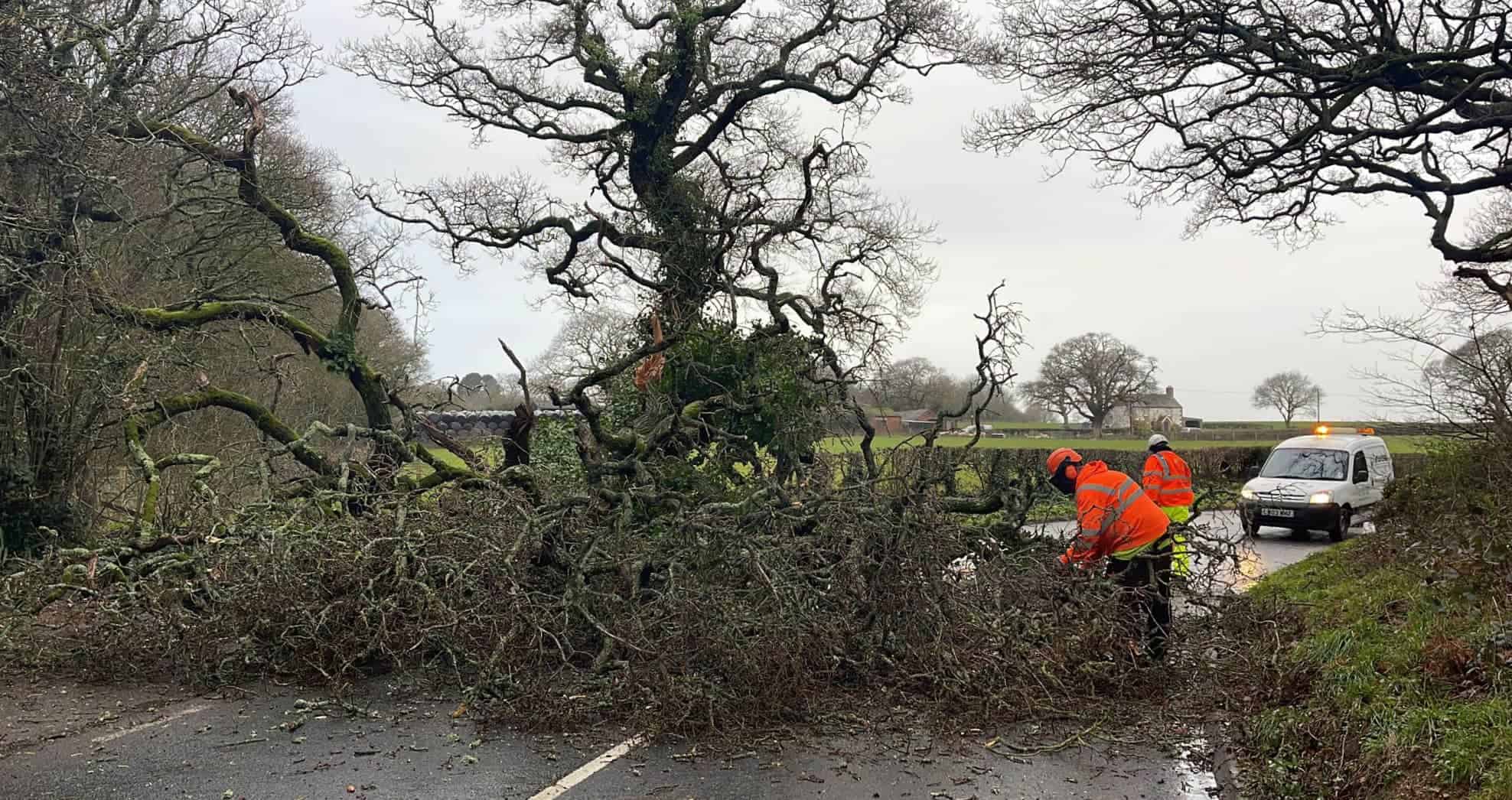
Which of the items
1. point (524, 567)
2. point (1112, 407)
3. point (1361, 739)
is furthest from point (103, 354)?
point (1112, 407)

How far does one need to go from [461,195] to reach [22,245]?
6.35 metres

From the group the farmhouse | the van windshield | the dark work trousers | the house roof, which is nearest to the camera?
the dark work trousers

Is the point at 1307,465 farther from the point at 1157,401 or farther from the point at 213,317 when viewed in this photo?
the point at 1157,401

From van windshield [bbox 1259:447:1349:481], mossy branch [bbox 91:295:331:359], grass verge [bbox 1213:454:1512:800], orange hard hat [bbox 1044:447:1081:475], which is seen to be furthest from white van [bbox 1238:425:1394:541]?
mossy branch [bbox 91:295:331:359]

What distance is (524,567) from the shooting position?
7844 mm

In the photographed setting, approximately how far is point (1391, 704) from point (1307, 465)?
565 inches

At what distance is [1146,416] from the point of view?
54.6 meters

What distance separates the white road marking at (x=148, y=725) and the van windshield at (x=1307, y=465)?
1714 centimetres

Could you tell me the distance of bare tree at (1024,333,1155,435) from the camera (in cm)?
5209

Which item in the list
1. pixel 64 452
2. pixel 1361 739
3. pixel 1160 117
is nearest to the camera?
pixel 1361 739

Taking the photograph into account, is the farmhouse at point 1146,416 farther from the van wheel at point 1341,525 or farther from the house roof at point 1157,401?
the van wheel at point 1341,525

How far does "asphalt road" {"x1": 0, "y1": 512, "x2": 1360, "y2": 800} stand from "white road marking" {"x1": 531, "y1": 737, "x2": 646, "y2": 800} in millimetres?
13

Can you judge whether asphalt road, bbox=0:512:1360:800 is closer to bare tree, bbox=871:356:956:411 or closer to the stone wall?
the stone wall

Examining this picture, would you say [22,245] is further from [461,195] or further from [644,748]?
[644,748]
